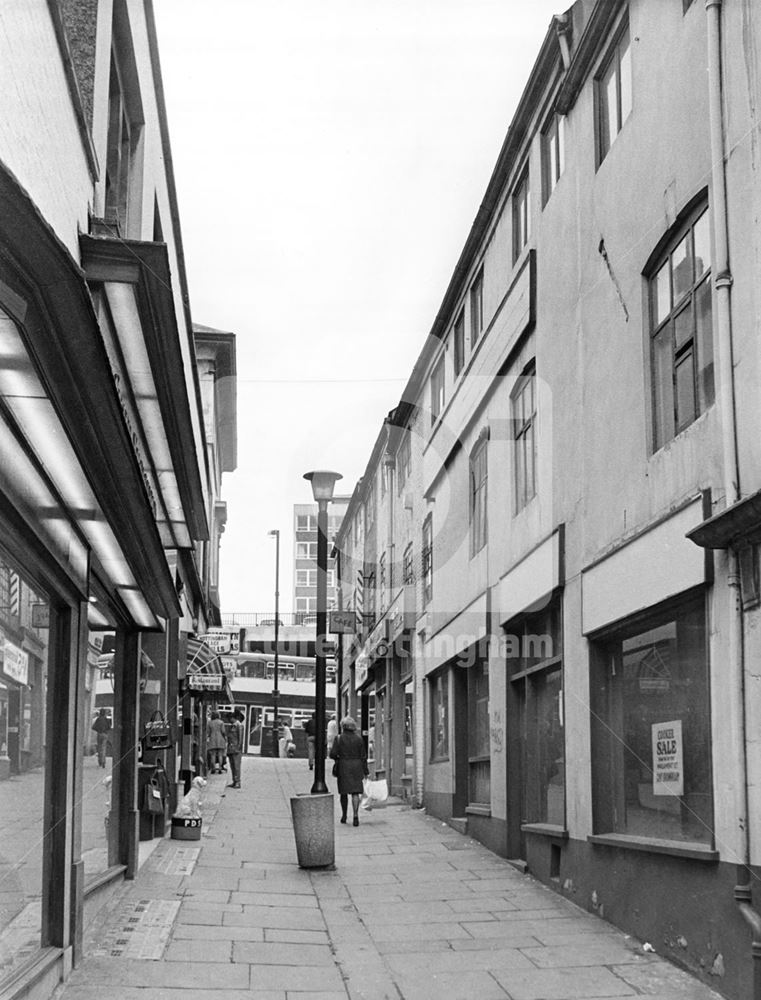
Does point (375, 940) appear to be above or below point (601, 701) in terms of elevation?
below

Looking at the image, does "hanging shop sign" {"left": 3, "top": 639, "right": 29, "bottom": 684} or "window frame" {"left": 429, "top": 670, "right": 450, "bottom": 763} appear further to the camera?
"window frame" {"left": 429, "top": 670, "right": 450, "bottom": 763}

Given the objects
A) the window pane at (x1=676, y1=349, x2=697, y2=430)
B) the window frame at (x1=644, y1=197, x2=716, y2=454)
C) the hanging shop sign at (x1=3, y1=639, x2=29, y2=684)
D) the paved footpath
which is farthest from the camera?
the window pane at (x1=676, y1=349, x2=697, y2=430)

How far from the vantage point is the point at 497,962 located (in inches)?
352

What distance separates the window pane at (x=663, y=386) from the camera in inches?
373

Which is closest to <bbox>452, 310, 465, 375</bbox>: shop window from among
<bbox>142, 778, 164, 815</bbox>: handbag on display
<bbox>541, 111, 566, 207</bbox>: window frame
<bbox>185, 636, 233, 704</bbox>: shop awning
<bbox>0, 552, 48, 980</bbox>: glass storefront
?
<bbox>541, 111, 566, 207</bbox>: window frame

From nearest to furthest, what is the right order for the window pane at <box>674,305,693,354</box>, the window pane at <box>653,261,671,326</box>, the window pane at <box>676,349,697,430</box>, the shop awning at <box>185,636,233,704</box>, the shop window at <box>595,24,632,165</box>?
the window pane at <box>676,349,697,430</box> < the window pane at <box>674,305,693,354</box> < the window pane at <box>653,261,671,326</box> < the shop window at <box>595,24,632,165</box> < the shop awning at <box>185,636,233,704</box>

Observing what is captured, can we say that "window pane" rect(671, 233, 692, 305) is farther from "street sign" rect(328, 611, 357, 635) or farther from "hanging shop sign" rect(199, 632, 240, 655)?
"hanging shop sign" rect(199, 632, 240, 655)

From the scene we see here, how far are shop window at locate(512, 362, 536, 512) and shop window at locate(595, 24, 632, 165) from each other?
3.26 meters

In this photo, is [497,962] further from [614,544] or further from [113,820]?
[113,820]

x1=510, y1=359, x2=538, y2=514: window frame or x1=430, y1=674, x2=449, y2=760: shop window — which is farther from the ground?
x1=510, y1=359, x2=538, y2=514: window frame

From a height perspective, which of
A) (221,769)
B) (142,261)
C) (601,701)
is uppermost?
(142,261)

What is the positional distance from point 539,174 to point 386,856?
8307 millimetres

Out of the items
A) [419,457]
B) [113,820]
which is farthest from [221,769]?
[113,820]

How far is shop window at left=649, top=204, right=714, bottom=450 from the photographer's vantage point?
28.8 ft
